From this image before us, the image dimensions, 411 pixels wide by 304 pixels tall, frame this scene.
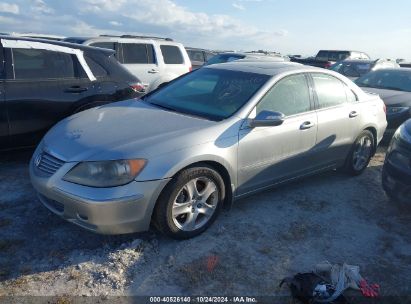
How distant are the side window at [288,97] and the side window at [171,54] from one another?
5.63 m

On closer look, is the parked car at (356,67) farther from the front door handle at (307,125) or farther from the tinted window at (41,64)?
the tinted window at (41,64)

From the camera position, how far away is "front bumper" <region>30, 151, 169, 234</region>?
3.12 metres

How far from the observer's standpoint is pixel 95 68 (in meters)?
5.59

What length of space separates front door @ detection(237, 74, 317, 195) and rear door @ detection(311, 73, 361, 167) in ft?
0.51

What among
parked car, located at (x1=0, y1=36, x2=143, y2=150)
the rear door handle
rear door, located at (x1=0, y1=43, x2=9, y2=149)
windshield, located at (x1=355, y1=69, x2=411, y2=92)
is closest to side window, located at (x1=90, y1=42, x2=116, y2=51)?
parked car, located at (x1=0, y1=36, x2=143, y2=150)

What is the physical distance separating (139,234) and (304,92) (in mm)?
2422

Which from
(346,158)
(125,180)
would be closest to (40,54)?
(125,180)

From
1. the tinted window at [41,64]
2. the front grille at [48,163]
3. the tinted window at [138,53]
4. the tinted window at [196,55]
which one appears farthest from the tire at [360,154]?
the tinted window at [196,55]

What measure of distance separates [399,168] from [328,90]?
1290 mm

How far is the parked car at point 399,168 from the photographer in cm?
404

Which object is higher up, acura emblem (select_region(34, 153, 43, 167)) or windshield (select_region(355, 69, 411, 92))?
windshield (select_region(355, 69, 411, 92))

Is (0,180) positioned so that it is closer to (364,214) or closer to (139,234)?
(139,234)

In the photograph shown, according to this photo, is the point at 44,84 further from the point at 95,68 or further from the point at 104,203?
the point at 104,203

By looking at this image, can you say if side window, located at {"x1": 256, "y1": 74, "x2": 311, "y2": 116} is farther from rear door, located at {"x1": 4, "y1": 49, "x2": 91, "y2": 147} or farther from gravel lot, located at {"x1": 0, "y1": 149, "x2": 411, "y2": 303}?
rear door, located at {"x1": 4, "y1": 49, "x2": 91, "y2": 147}
